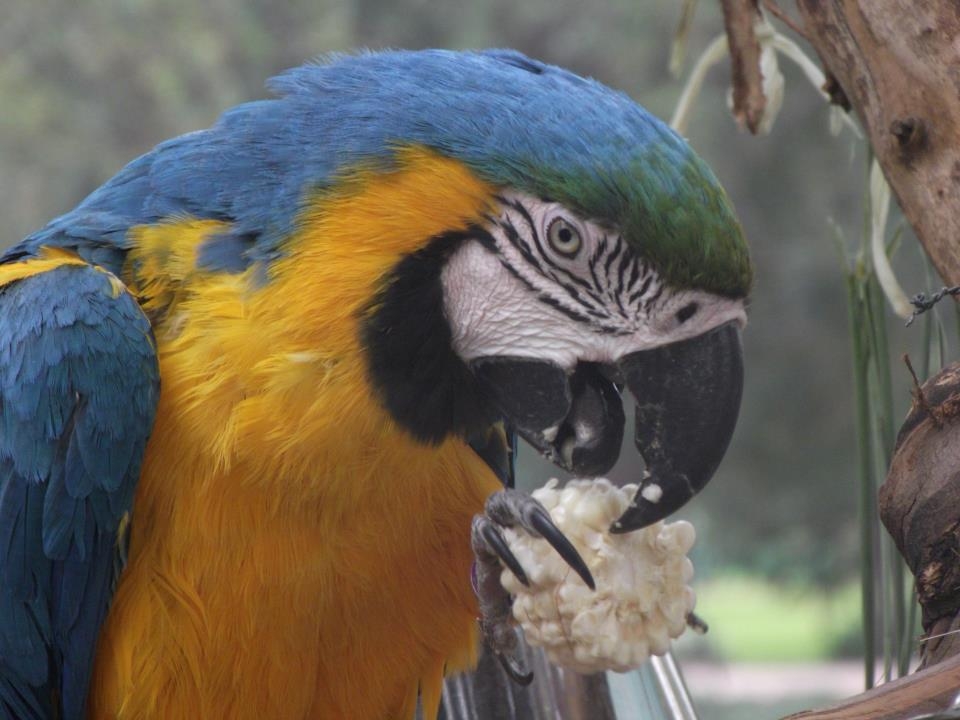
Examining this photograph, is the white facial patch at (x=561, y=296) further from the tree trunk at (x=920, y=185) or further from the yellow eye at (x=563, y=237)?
the tree trunk at (x=920, y=185)

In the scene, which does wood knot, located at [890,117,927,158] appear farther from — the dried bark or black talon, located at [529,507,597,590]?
black talon, located at [529,507,597,590]

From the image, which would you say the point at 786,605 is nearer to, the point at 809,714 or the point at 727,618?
the point at 727,618

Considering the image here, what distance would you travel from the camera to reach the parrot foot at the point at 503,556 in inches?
43.4

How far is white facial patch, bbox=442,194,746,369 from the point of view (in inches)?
41.5

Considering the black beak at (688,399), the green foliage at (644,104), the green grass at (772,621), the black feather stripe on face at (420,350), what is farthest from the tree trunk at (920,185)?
the green grass at (772,621)

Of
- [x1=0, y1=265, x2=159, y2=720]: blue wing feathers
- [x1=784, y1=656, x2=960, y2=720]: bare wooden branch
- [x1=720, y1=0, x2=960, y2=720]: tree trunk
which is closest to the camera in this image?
[x1=784, y1=656, x2=960, y2=720]: bare wooden branch

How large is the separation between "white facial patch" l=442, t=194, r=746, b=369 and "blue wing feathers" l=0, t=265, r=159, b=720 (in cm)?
33

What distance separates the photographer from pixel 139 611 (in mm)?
1196

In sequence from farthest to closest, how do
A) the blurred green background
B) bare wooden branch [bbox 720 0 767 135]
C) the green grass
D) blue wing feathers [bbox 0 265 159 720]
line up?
1. the green grass
2. the blurred green background
3. bare wooden branch [bbox 720 0 767 135]
4. blue wing feathers [bbox 0 265 159 720]

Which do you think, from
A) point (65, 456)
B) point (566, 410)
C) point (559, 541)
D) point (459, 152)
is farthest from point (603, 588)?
point (65, 456)

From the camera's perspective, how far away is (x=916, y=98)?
1.13 m

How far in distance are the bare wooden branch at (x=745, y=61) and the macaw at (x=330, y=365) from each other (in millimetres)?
382

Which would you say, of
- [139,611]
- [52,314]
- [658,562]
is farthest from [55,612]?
[658,562]

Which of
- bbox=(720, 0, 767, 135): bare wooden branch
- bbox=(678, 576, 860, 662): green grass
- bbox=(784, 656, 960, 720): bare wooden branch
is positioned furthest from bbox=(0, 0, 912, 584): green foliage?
bbox=(784, 656, 960, 720): bare wooden branch
